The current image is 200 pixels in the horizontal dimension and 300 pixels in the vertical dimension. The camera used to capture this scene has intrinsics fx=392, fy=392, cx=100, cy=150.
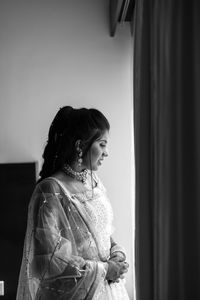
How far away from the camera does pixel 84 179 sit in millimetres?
1588

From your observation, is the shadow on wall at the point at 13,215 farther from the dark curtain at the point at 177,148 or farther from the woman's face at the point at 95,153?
the dark curtain at the point at 177,148

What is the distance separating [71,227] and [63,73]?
67.4 inches

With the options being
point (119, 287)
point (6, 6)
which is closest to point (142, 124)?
point (119, 287)

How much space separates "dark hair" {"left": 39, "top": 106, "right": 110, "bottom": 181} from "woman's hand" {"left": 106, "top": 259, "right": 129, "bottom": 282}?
420 mm

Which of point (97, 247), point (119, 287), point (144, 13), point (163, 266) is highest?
point (144, 13)

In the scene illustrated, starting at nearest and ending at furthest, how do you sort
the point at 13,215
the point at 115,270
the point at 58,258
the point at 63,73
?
1. the point at 58,258
2. the point at 115,270
3. the point at 13,215
4. the point at 63,73

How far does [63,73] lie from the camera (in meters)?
2.90

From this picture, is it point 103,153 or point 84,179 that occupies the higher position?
point 103,153

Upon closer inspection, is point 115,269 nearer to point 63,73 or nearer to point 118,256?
point 118,256

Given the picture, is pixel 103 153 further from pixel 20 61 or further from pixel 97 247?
pixel 20 61

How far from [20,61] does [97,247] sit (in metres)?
1.84

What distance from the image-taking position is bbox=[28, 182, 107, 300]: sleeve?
1.35 m

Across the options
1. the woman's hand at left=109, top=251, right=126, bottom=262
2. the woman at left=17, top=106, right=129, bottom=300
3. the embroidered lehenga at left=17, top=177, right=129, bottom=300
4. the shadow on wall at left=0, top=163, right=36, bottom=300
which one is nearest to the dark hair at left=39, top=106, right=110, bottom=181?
the woman at left=17, top=106, right=129, bottom=300

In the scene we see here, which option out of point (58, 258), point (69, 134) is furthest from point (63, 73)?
point (58, 258)
